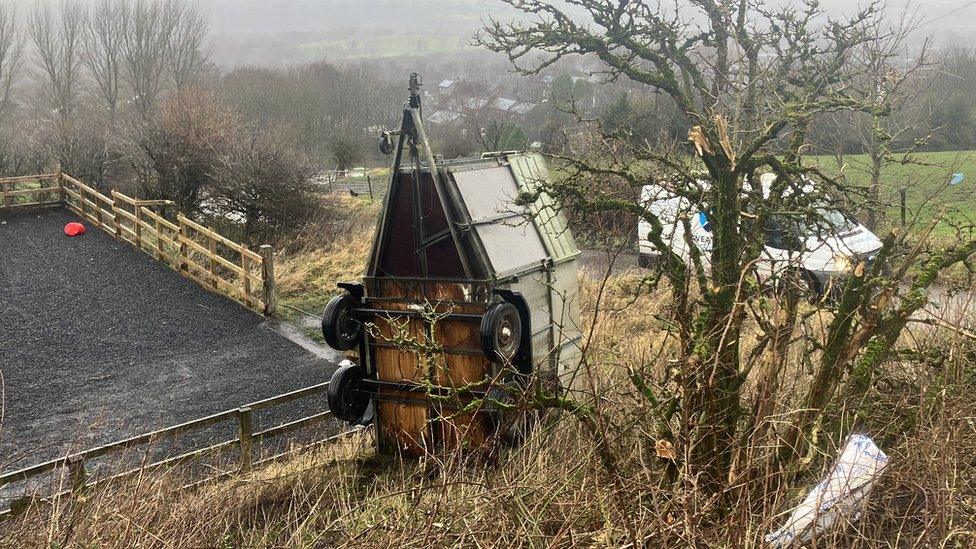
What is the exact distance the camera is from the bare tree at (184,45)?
1770 inches

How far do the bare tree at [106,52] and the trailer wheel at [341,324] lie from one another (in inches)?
1637

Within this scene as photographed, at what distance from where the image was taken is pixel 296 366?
39.9 feet

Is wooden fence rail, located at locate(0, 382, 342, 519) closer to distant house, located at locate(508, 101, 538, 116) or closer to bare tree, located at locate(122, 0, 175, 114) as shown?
distant house, located at locate(508, 101, 538, 116)

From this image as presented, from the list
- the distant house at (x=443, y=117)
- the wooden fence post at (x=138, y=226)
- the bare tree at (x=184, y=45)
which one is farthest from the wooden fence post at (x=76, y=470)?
the bare tree at (x=184, y=45)

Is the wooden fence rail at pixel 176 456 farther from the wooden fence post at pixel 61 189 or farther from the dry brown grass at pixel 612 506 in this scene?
the wooden fence post at pixel 61 189

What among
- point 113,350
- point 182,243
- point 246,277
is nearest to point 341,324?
point 113,350

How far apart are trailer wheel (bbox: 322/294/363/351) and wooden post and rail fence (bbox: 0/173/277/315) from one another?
754 cm

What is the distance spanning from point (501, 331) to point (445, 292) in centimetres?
74


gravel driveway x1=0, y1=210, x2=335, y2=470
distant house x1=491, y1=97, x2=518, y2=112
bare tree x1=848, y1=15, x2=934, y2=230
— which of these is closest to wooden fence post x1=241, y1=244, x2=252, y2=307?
gravel driveway x1=0, y1=210, x2=335, y2=470

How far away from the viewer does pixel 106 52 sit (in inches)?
1799

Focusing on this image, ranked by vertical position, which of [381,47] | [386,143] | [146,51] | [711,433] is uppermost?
[381,47]

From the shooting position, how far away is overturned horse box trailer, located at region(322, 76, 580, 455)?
701 centimetres

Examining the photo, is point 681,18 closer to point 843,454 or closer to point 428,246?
point 428,246

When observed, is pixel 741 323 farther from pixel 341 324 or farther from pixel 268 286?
pixel 268 286
